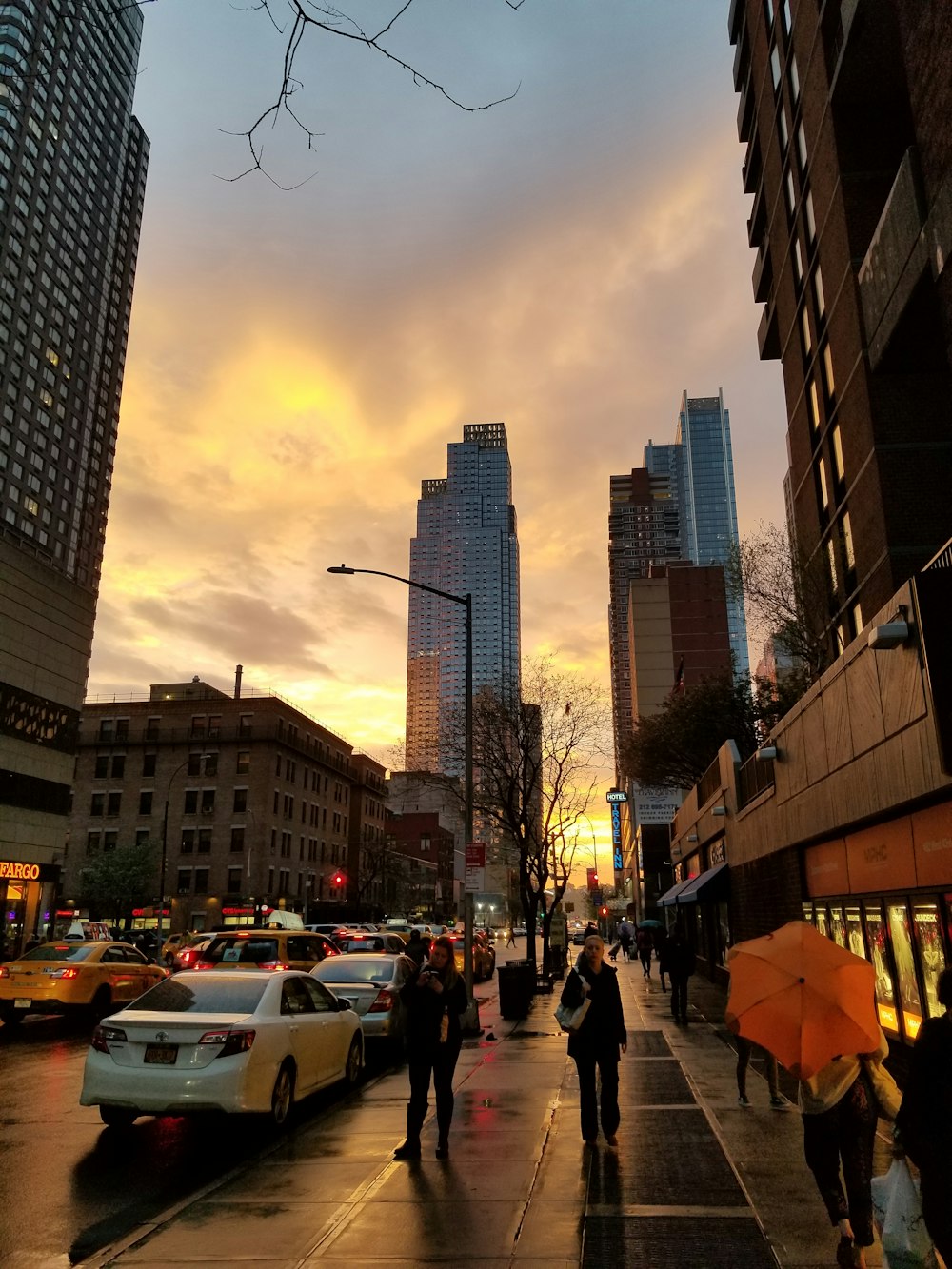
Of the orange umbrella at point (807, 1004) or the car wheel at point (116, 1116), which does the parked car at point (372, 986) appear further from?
the orange umbrella at point (807, 1004)

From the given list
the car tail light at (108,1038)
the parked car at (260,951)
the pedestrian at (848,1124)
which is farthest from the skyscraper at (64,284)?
the pedestrian at (848,1124)

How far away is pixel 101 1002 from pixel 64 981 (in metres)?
1.19

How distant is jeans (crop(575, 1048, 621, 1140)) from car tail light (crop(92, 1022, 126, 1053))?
4166 millimetres

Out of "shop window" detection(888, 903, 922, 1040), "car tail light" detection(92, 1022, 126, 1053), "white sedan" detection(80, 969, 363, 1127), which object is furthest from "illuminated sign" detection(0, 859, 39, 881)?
"shop window" detection(888, 903, 922, 1040)

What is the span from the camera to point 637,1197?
6320 millimetres

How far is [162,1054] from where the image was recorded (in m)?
8.16

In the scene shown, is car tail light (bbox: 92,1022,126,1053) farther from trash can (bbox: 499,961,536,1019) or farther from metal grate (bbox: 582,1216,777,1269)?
trash can (bbox: 499,961,536,1019)

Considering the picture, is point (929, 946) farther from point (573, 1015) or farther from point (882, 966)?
point (573, 1015)

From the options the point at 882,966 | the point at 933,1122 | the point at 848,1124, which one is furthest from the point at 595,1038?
the point at 882,966

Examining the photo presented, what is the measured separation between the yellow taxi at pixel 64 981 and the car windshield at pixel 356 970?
13.9 ft

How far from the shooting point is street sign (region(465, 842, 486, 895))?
17359 mm

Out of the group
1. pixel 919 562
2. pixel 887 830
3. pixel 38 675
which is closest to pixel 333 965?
pixel 887 830

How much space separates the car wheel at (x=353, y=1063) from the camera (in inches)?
440

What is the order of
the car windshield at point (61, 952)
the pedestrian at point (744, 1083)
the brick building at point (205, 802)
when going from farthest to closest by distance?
1. the brick building at point (205, 802)
2. the car windshield at point (61, 952)
3. the pedestrian at point (744, 1083)
